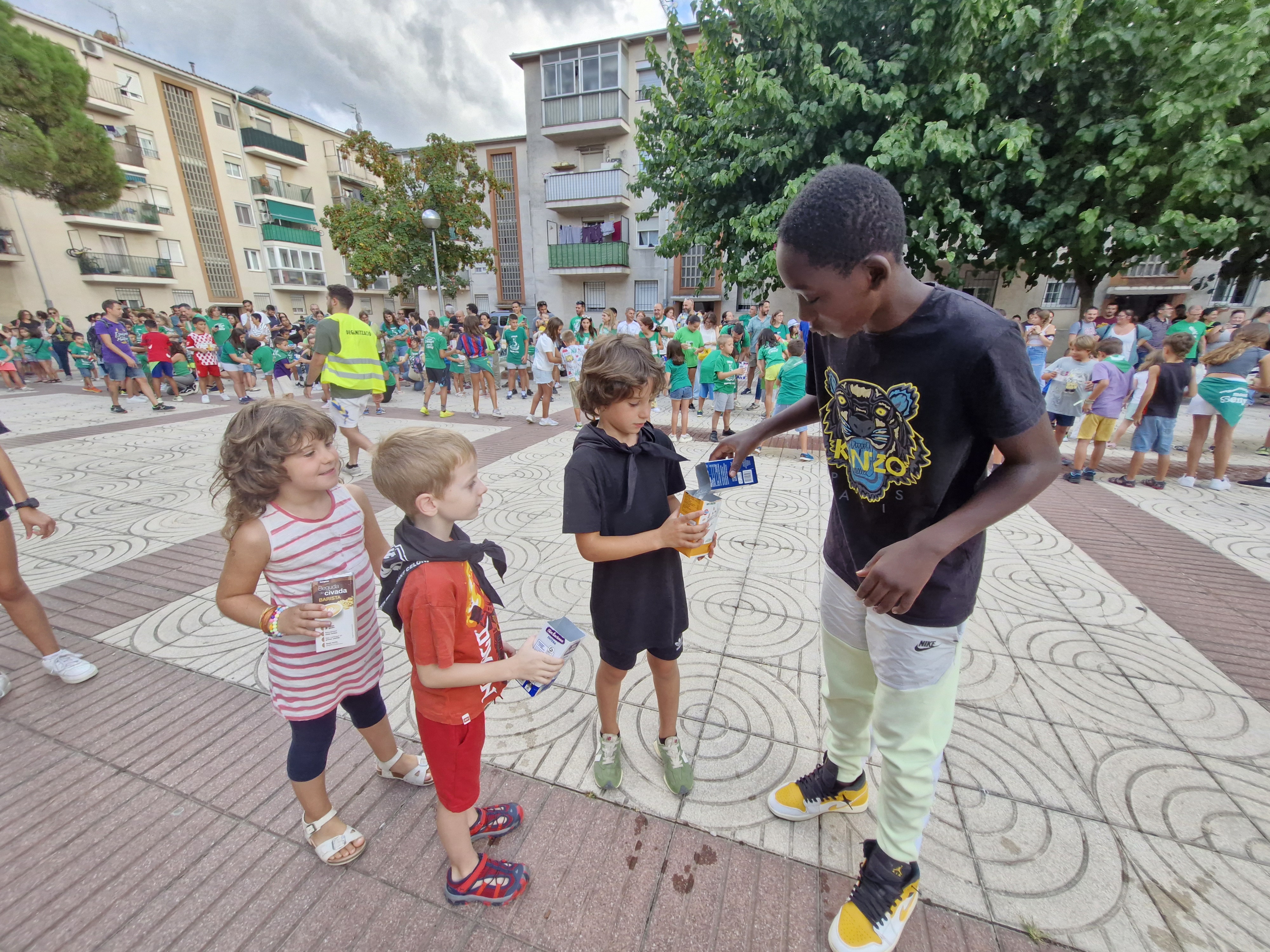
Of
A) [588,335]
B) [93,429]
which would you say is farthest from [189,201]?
[588,335]

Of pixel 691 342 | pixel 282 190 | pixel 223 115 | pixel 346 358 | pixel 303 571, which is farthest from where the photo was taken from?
pixel 282 190

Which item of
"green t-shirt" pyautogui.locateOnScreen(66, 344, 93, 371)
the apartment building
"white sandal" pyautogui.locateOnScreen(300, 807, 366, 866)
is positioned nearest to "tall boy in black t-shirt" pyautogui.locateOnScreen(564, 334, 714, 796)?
"white sandal" pyautogui.locateOnScreen(300, 807, 366, 866)

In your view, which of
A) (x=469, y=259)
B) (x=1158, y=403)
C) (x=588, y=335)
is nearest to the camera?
(x=1158, y=403)

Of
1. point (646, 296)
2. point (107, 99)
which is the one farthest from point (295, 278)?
point (646, 296)

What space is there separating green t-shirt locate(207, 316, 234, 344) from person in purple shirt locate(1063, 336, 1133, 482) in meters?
15.0

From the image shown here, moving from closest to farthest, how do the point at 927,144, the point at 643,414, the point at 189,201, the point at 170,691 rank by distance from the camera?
the point at 643,414 < the point at 170,691 < the point at 927,144 < the point at 189,201

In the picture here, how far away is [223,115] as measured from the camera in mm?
28500

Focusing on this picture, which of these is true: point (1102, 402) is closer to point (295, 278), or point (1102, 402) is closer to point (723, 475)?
point (723, 475)

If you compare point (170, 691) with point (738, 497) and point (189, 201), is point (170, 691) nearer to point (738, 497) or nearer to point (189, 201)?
point (738, 497)

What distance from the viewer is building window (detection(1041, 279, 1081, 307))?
21609 mm

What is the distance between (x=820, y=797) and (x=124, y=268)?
118ft

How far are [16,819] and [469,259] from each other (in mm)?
22443

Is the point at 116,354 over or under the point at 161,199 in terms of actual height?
under

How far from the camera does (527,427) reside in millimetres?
9125
